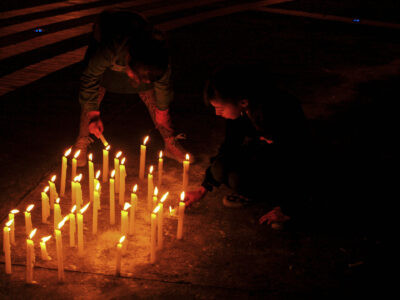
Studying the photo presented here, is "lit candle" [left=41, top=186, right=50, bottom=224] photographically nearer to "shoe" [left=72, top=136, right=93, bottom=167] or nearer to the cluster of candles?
the cluster of candles

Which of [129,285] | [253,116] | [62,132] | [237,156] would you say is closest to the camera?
[129,285]

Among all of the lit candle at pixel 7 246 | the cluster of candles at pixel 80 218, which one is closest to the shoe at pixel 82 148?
the cluster of candles at pixel 80 218

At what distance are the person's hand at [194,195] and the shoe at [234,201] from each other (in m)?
0.20

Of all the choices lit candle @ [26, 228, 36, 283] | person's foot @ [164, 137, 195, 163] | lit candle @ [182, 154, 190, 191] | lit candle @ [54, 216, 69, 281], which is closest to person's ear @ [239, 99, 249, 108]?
lit candle @ [182, 154, 190, 191]

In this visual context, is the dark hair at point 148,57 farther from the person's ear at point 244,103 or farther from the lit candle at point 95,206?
the lit candle at point 95,206

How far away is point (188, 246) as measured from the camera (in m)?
3.61

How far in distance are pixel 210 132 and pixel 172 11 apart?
309 inches

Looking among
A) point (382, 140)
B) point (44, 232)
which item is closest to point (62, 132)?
point (44, 232)

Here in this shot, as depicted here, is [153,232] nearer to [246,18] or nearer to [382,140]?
[382,140]

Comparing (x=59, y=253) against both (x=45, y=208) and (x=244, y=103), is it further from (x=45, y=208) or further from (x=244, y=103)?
(x=244, y=103)

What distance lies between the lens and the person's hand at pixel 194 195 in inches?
160

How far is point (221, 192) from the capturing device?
14.4 ft

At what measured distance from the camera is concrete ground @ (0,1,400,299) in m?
3.24

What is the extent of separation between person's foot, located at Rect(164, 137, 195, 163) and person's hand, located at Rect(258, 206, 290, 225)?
117 cm
